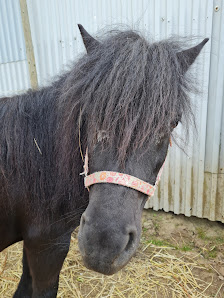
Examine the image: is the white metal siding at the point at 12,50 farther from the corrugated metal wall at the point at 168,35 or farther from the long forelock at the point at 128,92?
the long forelock at the point at 128,92

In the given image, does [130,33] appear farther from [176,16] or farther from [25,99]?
[176,16]

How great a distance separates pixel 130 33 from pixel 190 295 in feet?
7.65

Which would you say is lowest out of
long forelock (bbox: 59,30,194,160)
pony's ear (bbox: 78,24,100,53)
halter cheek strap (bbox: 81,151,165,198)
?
halter cheek strap (bbox: 81,151,165,198)

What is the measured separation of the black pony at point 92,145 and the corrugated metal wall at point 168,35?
1238mm

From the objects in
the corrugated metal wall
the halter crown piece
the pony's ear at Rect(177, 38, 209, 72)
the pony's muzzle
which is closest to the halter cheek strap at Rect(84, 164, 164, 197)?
the halter crown piece

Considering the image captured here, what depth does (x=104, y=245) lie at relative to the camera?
0.92 m

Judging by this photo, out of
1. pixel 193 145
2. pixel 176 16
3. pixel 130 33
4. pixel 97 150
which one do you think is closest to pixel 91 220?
pixel 97 150

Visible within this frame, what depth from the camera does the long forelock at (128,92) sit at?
3.47ft

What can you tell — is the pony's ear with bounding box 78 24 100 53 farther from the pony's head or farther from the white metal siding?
the white metal siding

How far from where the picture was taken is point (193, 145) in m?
2.93

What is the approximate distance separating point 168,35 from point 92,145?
86.8 inches

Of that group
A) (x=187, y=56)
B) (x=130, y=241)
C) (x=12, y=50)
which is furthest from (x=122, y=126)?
(x=12, y=50)

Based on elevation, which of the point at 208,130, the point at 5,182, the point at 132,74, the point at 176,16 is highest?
the point at 176,16

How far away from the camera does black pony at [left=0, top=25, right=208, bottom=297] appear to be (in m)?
1.00
